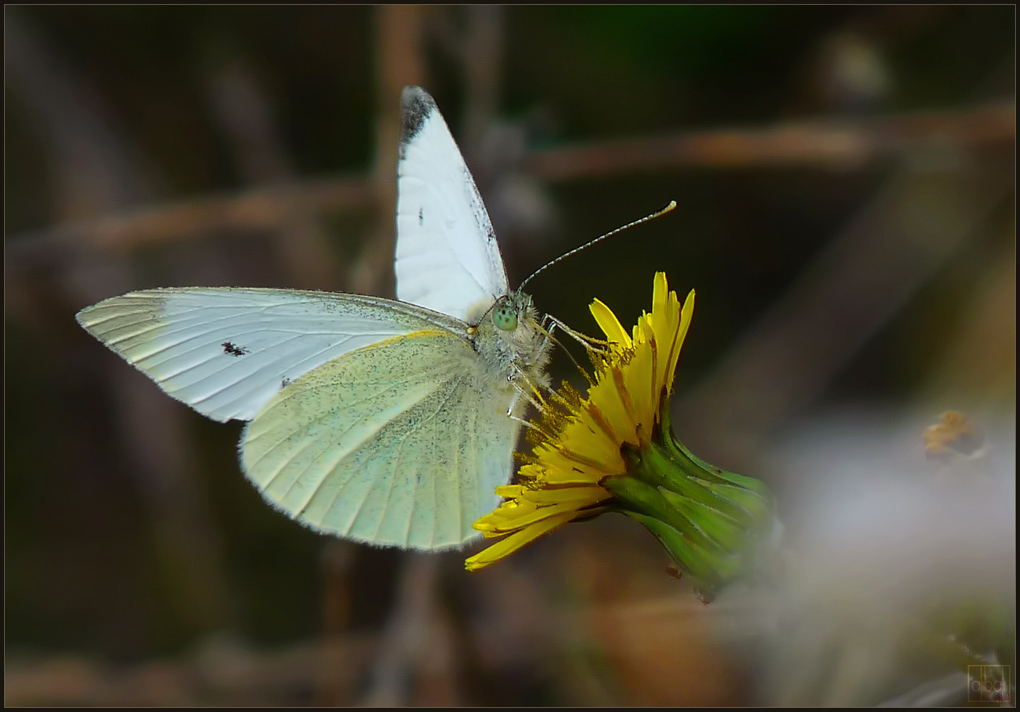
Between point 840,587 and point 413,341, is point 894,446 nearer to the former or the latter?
point 840,587

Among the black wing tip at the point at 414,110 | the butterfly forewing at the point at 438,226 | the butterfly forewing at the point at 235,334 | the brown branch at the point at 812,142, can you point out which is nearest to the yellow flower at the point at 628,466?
the butterfly forewing at the point at 438,226

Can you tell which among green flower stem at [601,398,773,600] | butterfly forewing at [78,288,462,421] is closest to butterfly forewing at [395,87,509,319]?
butterfly forewing at [78,288,462,421]

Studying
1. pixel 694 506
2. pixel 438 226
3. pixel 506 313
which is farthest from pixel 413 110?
pixel 694 506

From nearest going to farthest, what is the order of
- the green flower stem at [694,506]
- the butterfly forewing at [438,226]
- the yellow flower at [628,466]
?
the green flower stem at [694,506] < the yellow flower at [628,466] < the butterfly forewing at [438,226]

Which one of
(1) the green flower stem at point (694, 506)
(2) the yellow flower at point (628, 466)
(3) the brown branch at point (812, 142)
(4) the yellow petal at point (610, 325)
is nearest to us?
(1) the green flower stem at point (694, 506)

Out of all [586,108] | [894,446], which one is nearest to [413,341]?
[894,446]

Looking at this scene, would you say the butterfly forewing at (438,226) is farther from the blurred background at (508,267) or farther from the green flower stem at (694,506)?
the blurred background at (508,267)

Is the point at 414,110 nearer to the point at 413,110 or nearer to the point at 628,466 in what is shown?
the point at 413,110
